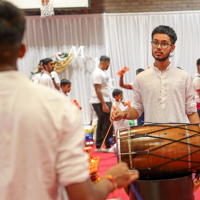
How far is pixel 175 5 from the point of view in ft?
31.8

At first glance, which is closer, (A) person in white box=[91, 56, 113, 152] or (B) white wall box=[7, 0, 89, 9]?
(A) person in white box=[91, 56, 113, 152]

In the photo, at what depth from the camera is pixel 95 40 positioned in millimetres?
9453

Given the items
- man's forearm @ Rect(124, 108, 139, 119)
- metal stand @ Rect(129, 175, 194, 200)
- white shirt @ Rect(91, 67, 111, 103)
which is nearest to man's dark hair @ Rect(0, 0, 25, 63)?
metal stand @ Rect(129, 175, 194, 200)

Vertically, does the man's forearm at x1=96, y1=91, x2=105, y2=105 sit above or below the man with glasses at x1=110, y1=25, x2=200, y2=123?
below

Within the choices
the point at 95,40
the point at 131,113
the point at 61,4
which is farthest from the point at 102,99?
the point at 95,40

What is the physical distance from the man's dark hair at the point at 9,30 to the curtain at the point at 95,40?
8239mm

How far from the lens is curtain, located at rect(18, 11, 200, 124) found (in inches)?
367

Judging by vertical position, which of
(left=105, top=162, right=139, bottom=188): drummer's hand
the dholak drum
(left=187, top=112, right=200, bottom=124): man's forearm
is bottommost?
the dholak drum

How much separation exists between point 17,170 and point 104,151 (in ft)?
16.6

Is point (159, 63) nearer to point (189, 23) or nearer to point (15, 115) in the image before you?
point (15, 115)

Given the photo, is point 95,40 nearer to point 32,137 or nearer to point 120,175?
point 120,175

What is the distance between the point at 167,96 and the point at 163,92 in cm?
5

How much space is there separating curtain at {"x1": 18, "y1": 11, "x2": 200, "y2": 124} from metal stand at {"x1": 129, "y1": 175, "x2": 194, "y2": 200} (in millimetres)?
6972

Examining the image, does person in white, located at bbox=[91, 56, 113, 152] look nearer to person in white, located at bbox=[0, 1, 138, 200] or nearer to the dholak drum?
the dholak drum
